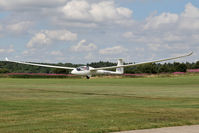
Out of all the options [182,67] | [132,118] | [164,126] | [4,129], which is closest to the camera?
[4,129]

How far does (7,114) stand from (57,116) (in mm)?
2086

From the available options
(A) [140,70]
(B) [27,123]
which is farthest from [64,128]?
(A) [140,70]

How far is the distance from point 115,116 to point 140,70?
412ft

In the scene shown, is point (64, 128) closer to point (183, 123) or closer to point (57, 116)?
point (57, 116)

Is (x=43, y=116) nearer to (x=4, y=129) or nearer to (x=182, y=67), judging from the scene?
(x=4, y=129)

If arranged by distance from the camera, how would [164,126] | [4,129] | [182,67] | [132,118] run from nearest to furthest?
1. [4,129]
2. [164,126]
3. [132,118]
4. [182,67]

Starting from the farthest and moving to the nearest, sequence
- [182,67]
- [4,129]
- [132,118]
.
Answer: [182,67]
[132,118]
[4,129]

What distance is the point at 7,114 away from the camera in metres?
14.0

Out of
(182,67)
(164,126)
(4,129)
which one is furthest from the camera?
(182,67)

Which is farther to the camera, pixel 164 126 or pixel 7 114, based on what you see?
pixel 7 114

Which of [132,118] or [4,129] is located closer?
[4,129]

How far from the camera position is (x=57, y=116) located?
13.6m

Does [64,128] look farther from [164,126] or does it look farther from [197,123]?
[197,123]

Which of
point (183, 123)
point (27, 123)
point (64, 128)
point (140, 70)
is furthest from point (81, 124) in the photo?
point (140, 70)
